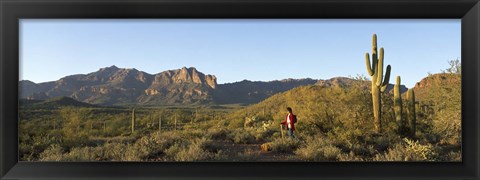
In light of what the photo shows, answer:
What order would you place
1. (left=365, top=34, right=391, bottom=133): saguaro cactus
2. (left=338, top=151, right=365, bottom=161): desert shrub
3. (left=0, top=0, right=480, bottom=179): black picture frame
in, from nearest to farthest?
1. (left=0, top=0, right=480, bottom=179): black picture frame
2. (left=338, top=151, right=365, bottom=161): desert shrub
3. (left=365, top=34, right=391, bottom=133): saguaro cactus

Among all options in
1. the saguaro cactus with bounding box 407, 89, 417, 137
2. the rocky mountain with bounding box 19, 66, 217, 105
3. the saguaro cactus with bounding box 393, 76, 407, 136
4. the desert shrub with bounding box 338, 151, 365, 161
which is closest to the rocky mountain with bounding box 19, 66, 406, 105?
the rocky mountain with bounding box 19, 66, 217, 105

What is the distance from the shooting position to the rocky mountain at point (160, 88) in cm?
2248

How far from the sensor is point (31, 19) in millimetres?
2902

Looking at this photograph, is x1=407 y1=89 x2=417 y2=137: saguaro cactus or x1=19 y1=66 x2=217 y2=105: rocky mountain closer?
x1=407 y1=89 x2=417 y2=137: saguaro cactus

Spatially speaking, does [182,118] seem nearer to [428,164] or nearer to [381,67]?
[381,67]

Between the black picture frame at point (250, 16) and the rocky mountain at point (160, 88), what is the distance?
18745 millimetres

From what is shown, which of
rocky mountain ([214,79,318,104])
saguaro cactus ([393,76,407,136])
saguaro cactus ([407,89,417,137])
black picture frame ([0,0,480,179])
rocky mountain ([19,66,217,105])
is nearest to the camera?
black picture frame ([0,0,480,179])

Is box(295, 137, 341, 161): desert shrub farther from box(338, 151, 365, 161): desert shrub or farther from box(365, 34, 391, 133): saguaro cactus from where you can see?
box(365, 34, 391, 133): saguaro cactus

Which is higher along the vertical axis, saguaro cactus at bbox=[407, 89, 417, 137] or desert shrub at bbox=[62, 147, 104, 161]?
saguaro cactus at bbox=[407, 89, 417, 137]

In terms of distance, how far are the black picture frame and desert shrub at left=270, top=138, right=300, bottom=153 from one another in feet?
15.9

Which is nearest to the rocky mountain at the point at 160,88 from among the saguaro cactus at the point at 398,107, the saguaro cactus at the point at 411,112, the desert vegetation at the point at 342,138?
the desert vegetation at the point at 342,138

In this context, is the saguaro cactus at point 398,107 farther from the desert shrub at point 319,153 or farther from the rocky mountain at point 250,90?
the rocky mountain at point 250,90

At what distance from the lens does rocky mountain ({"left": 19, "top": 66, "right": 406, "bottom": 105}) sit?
2248 centimetres

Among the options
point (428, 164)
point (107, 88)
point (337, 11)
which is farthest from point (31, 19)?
point (107, 88)
